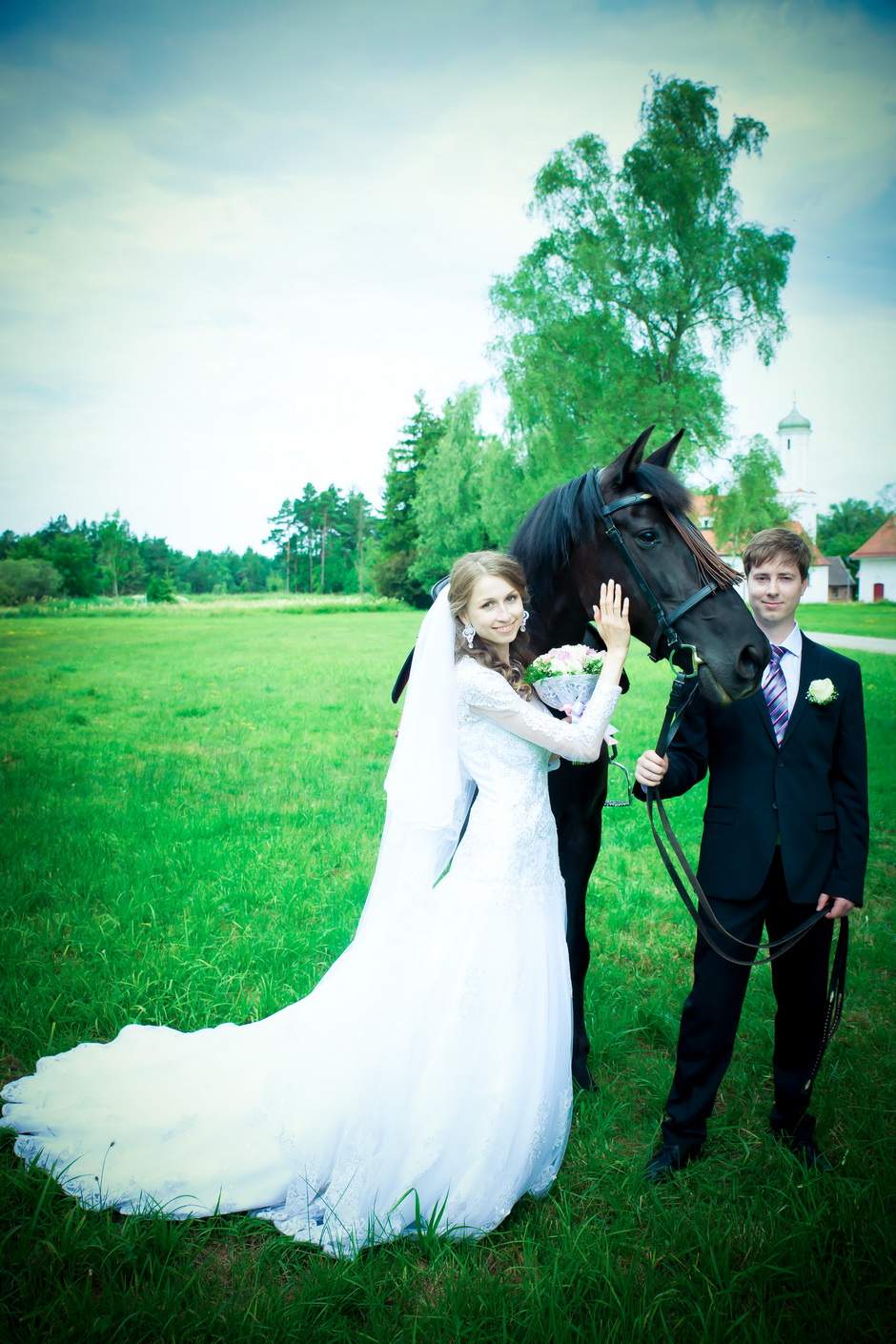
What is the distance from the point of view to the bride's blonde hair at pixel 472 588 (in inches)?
98.1

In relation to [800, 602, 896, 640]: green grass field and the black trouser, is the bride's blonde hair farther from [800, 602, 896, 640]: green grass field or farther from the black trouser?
[800, 602, 896, 640]: green grass field

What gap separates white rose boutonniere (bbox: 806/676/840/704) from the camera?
2.36m

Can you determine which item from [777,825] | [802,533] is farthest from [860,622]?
[777,825]

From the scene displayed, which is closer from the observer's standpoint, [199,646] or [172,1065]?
[172,1065]

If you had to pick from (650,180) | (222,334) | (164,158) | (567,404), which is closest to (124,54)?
(164,158)

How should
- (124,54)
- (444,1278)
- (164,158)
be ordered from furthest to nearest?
(164,158)
(124,54)
(444,1278)

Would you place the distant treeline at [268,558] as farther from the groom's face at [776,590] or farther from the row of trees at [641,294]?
the groom's face at [776,590]

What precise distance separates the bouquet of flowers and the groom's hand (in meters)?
1.11

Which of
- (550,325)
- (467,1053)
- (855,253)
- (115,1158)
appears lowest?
(115,1158)

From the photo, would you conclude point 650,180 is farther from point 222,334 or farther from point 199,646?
point 199,646

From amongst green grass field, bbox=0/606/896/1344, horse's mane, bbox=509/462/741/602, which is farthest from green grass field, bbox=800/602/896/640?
horse's mane, bbox=509/462/741/602

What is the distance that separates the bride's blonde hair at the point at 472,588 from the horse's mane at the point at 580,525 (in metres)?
0.23

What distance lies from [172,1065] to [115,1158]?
455 mm

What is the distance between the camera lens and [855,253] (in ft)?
33.2
